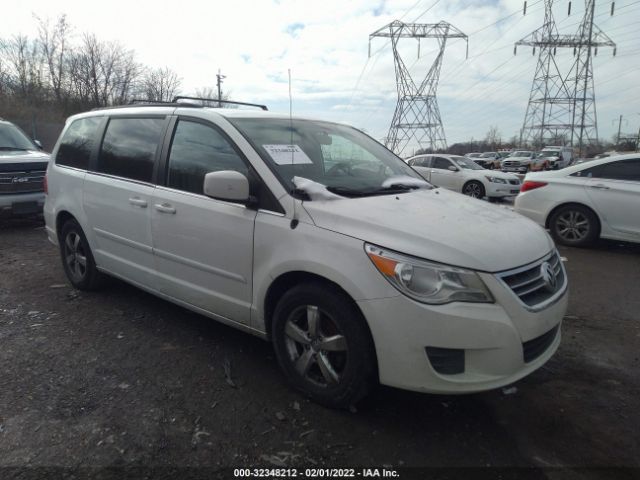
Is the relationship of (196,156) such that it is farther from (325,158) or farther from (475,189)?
(475,189)

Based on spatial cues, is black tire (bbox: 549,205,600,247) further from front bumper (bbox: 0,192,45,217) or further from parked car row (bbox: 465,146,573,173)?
parked car row (bbox: 465,146,573,173)

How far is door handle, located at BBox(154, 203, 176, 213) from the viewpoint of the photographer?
334 cm

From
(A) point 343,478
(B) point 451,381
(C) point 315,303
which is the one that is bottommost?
(A) point 343,478

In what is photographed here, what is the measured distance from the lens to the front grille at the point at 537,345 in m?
2.45

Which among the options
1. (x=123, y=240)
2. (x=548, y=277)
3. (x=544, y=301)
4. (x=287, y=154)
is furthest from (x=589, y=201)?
(x=123, y=240)

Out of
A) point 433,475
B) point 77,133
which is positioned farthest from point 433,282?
point 77,133

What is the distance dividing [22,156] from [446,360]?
333 inches

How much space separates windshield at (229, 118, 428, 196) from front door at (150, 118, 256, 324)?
230 mm

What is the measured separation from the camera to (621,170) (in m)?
6.98

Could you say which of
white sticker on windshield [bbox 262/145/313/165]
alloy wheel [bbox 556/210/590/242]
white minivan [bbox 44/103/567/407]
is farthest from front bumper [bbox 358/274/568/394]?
alloy wheel [bbox 556/210/590/242]

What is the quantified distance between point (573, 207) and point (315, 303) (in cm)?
628

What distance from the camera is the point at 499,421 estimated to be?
105 inches

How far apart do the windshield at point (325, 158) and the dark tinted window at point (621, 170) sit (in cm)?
486

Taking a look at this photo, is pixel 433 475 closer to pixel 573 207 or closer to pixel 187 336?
pixel 187 336
